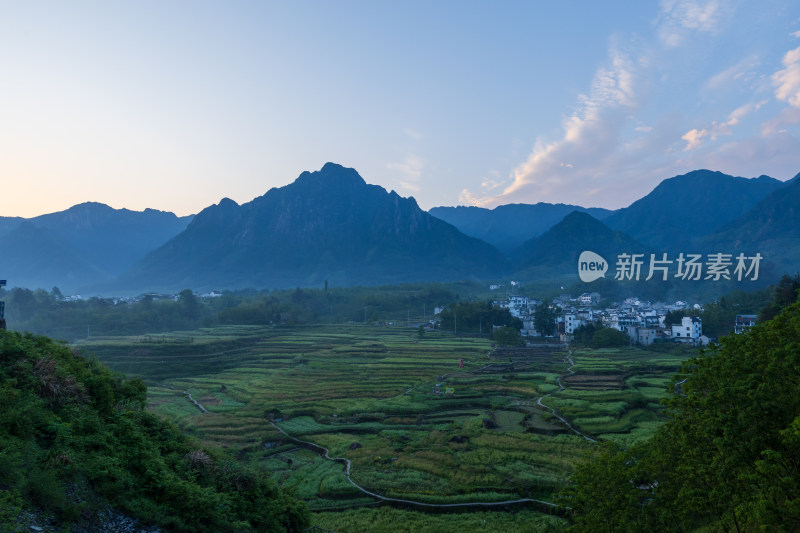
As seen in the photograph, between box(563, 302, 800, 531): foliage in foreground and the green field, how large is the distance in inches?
275

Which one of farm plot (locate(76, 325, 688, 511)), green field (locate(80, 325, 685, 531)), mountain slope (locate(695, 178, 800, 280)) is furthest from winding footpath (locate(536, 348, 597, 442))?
mountain slope (locate(695, 178, 800, 280))

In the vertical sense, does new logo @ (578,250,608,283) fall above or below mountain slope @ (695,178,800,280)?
below

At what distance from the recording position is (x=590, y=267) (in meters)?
146

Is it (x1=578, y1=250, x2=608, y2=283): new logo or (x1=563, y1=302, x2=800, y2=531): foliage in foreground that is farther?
(x1=578, y1=250, x2=608, y2=283): new logo

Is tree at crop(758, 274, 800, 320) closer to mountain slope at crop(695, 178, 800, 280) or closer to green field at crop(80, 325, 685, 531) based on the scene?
green field at crop(80, 325, 685, 531)

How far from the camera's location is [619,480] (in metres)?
12.7

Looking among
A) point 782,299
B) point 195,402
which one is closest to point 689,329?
point 782,299

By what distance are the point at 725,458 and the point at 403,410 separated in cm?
2714

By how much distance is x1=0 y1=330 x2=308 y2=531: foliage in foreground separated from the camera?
914 centimetres

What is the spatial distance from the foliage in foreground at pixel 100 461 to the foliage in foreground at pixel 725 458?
30.8ft

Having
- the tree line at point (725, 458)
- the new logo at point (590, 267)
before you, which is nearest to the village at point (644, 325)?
the new logo at point (590, 267)

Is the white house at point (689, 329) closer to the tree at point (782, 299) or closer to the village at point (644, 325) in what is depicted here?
the village at point (644, 325)

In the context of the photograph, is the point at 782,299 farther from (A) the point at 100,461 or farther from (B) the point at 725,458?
(A) the point at 100,461

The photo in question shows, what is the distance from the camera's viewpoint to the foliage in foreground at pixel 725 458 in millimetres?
8734
